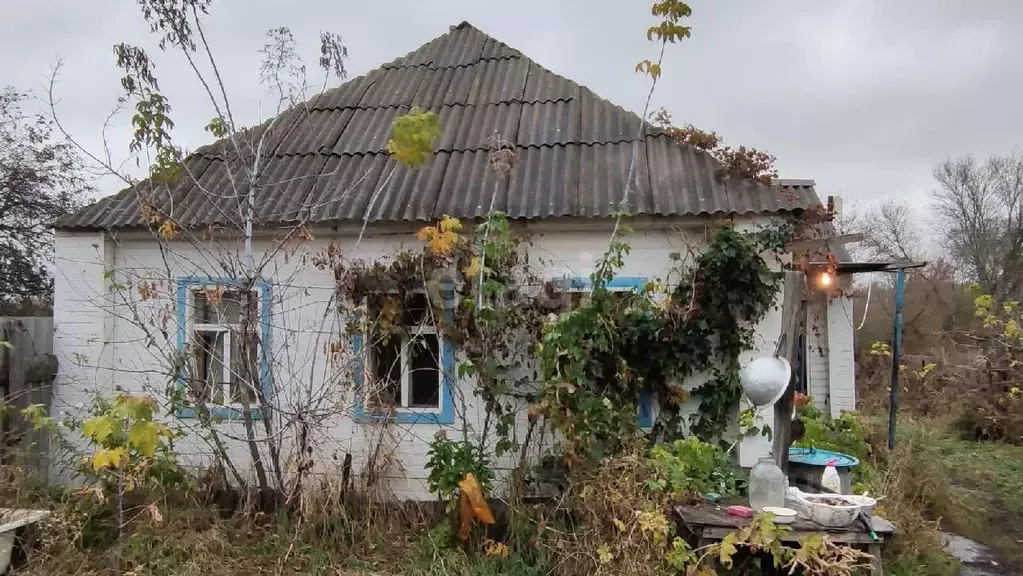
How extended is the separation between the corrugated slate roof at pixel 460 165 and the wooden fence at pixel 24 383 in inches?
45.0

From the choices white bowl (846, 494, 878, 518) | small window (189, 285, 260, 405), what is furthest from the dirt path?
small window (189, 285, 260, 405)

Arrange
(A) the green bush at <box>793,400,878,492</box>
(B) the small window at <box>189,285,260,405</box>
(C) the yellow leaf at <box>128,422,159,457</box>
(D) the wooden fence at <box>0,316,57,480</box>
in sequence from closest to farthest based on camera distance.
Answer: (C) the yellow leaf at <box>128,422,159,457</box> → (B) the small window at <box>189,285,260,405</box> → (D) the wooden fence at <box>0,316,57,480</box> → (A) the green bush at <box>793,400,878,492</box>

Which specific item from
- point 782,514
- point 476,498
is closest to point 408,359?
point 476,498

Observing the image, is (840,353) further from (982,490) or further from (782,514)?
(782,514)

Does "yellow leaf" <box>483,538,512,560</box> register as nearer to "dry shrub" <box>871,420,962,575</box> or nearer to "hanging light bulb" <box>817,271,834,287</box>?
"dry shrub" <box>871,420,962,575</box>

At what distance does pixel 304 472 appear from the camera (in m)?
5.41

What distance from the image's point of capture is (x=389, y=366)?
6.52 m

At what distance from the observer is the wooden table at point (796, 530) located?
409 centimetres

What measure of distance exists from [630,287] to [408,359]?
235 centimetres

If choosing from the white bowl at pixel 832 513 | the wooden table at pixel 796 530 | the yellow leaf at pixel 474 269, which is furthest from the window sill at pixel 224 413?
the white bowl at pixel 832 513

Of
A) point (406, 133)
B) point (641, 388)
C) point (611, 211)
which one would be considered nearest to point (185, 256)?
point (406, 133)

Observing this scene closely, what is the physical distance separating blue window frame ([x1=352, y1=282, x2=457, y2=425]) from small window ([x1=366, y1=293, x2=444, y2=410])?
2 cm

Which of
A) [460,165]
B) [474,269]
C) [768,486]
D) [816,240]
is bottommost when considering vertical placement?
[768,486]

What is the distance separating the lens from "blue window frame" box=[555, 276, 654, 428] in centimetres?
602
